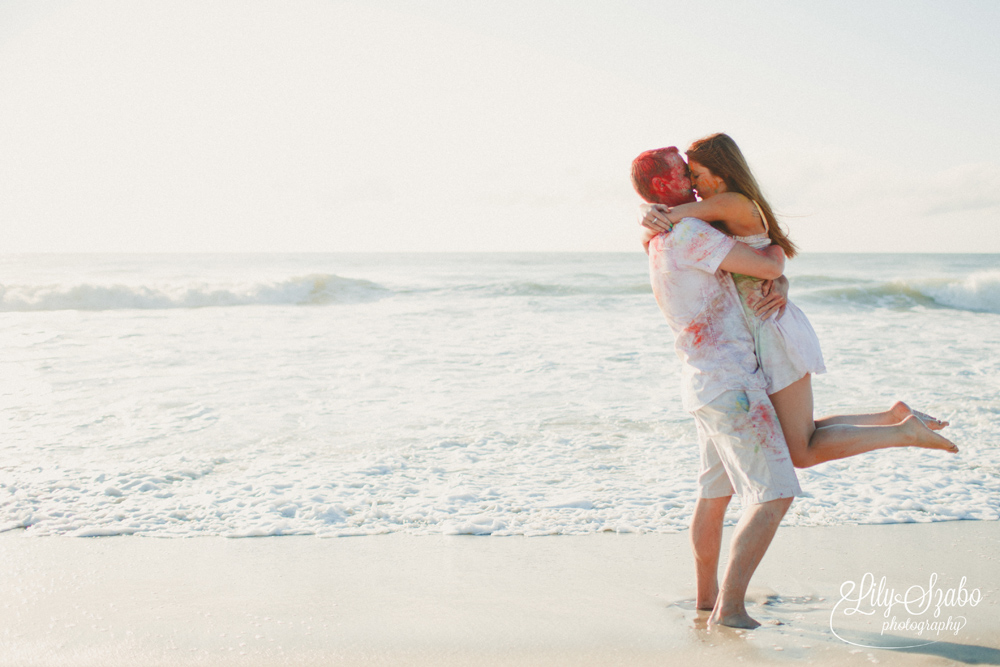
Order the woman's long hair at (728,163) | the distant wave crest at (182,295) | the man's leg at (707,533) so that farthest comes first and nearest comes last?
the distant wave crest at (182,295) → the man's leg at (707,533) → the woman's long hair at (728,163)

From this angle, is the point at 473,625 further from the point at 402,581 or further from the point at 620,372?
the point at 620,372

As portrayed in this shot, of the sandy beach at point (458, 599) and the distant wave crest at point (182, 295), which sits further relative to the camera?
the distant wave crest at point (182, 295)

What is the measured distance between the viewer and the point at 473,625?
302 cm

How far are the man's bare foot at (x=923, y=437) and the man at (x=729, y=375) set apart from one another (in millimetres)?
553

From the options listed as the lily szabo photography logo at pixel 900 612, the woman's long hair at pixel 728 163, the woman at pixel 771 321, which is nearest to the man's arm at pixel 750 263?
the woman at pixel 771 321

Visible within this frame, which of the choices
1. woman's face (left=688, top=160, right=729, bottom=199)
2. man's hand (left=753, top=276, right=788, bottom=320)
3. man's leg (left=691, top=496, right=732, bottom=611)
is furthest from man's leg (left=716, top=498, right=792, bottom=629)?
woman's face (left=688, top=160, right=729, bottom=199)

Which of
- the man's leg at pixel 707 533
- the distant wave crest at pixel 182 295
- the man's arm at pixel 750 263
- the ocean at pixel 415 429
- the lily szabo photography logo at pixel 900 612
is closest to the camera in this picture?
the man's arm at pixel 750 263

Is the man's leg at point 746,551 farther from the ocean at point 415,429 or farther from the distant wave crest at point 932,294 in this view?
the distant wave crest at point 932,294

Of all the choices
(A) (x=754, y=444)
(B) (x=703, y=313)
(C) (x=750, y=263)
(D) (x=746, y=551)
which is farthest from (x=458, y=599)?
(C) (x=750, y=263)

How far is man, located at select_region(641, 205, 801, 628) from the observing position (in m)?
2.62

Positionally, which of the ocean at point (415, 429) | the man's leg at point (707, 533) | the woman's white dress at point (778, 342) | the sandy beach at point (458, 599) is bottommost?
the sandy beach at point (458, 599)

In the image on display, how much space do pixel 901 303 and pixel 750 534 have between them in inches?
871

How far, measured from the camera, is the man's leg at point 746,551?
2656 mm

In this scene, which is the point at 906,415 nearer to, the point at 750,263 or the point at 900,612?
the point at 900,612
